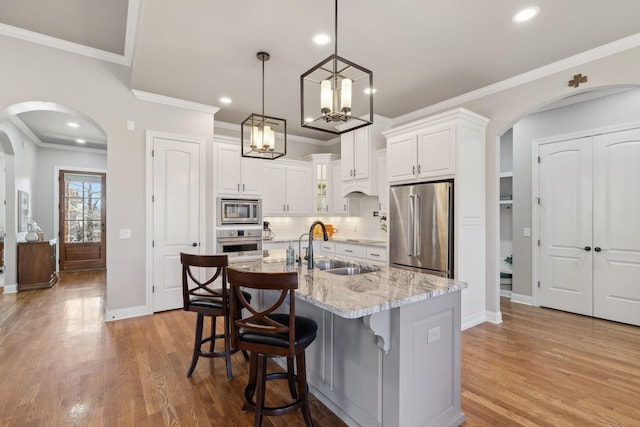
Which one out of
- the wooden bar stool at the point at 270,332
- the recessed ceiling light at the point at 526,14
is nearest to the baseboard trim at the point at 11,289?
the wooden bar stool at the point at 270,332

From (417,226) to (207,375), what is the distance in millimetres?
2729

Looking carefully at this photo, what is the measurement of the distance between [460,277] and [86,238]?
8.36 m

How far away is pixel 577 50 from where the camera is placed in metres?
3.01

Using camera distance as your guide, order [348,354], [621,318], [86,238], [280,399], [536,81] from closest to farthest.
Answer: [348,354], [280,399], [536,81], [621,318], [86,238]

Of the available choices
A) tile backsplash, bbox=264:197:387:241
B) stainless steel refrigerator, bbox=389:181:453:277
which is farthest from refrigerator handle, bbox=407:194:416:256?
tile backsplash, bbox=264:197:387:241

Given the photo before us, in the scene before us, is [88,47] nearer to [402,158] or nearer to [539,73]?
[402,158]

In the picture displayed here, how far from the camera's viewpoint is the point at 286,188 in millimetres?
5770

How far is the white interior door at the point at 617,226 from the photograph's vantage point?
3.70m

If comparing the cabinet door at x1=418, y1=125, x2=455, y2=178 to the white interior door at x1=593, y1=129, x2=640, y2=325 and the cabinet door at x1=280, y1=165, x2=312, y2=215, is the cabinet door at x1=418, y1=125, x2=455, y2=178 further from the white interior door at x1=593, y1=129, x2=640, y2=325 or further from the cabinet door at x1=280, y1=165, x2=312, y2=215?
the cabinet door at x1=280, y1=165, x2=312, y2=215

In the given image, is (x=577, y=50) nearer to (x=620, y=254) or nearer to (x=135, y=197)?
(x=620, y=254)

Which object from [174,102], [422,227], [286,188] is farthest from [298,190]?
[422,227]

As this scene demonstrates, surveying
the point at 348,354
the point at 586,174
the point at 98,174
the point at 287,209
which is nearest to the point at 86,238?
the point at 98,174

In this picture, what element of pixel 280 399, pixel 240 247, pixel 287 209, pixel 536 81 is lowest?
pixel 280 399

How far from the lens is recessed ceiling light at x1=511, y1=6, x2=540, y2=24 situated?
7.98 ft
